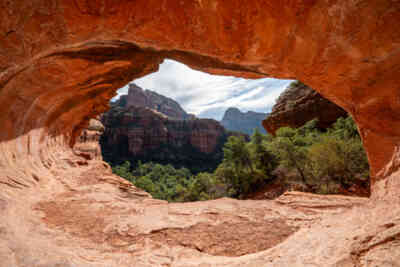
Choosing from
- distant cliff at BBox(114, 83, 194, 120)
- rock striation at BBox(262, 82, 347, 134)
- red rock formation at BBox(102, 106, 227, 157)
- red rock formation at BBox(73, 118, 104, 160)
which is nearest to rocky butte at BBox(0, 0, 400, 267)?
red rock formation at BBox(73, 118, 104, 160)

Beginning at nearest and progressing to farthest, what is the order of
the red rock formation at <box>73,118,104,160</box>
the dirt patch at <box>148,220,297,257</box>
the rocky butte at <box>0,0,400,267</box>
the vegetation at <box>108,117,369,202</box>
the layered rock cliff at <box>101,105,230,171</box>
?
the rocky butte at <box>0,0,400,267</box> < the dirt patch at <box>148,220,297,257</box> < the vegetation at <box>108,117,369,202</box> < the red rock formation at <box>73,118,104,160</box> < the layered rock cliff at <box>101,105,230,171</box>

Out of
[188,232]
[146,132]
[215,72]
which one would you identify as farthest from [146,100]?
[188,232]

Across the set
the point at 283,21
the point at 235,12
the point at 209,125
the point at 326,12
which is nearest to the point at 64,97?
the point at 235,12

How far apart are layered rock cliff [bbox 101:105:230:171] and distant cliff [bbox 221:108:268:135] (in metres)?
65.4

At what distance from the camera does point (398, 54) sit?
170 cm

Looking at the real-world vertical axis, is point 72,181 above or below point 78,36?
below

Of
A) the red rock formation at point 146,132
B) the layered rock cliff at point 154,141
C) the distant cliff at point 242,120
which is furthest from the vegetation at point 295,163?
the distant cliff at point 242,120

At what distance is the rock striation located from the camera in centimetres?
1456

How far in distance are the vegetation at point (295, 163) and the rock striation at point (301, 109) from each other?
148 centimetres

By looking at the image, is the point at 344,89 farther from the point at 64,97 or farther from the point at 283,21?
the point at 64,97

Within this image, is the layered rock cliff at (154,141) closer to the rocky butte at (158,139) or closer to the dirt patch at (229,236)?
the rocky butte at (158,139)

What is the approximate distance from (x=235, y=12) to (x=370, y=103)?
6.92 ft

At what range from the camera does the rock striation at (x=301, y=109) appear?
1456 cm

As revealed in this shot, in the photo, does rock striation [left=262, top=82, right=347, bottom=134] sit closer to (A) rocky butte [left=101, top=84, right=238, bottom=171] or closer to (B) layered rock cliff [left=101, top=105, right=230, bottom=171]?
(B) layered rock cliff [left=101, top=105, right=230, bottom=171]
